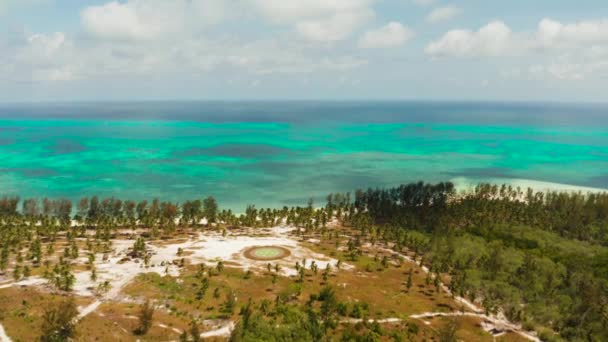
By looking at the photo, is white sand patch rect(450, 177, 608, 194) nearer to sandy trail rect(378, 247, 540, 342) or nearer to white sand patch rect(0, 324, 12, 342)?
sandy trail rect(378, 247, 540, 342)

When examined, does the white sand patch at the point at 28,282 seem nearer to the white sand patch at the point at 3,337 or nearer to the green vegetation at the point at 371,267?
the green vegetation at the point at 371,267

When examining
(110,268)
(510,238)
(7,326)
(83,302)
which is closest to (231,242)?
(110,268)

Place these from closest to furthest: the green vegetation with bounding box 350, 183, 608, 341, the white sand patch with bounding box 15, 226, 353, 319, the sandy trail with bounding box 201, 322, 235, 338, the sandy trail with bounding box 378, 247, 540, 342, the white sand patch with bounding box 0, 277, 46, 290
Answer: the sandy trail with bounding box 201, 322, 235, 338
the sandy trail with bounding box 378, 247, 540, 342
the white sand patch with bounding box 0, 277, 46, 290
the green vegetation with bounding box 350, 183, 608, 341
the white sand patch with bounding box 15, 226, 353, 319

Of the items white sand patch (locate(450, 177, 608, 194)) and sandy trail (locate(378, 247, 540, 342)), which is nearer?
sandy trail (locate(378, 247, 540, 342))

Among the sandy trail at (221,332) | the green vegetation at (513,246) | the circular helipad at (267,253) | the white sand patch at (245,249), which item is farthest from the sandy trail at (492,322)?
the circular helipad at (267,253)

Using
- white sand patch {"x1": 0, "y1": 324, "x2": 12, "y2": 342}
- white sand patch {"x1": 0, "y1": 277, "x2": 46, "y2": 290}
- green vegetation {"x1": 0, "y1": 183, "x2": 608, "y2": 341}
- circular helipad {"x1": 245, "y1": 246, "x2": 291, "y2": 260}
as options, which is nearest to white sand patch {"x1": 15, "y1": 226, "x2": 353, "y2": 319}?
white sand patch {"x1": 0, "y1": 277, "x2": 46, "y2": 290}

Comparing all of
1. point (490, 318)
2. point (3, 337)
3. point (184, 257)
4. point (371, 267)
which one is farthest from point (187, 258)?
point (490, 318)

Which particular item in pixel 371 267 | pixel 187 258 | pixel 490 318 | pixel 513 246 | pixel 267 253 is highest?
pixel 513 246

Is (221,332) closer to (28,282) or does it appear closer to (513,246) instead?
(28,282)

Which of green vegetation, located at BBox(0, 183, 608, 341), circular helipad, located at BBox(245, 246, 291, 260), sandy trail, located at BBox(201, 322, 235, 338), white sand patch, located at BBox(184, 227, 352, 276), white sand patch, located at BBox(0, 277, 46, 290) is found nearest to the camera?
sandy trail, located at BBox(201, 322, 235, 338)
